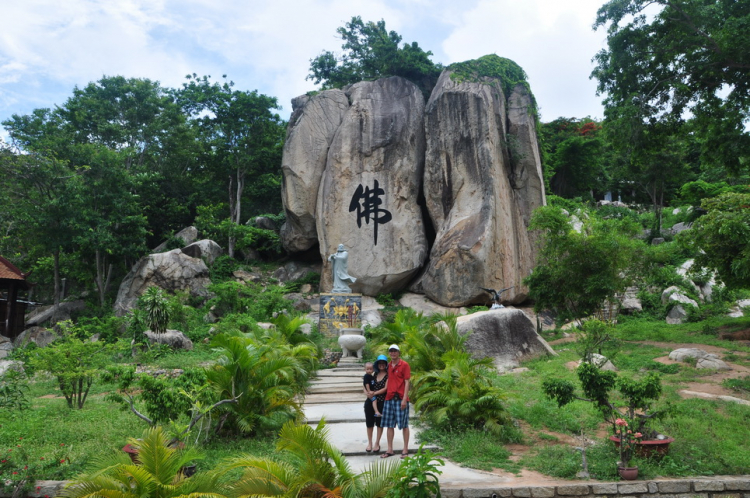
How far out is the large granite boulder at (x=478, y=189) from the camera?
56.7ft

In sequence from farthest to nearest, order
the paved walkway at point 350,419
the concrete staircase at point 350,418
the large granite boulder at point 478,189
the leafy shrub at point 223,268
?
the leafy shrub at point 223,268
the large granite boulder at point 478,189
the concrete staircase at point 350,418
the paved walkway at point 350,419

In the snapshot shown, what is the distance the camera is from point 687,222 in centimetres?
2436

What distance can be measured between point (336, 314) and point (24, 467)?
38.1 feet

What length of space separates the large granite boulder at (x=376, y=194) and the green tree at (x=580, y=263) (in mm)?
5700

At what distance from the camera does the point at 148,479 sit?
12.8 ft

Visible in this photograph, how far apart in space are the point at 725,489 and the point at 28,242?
22426 mm

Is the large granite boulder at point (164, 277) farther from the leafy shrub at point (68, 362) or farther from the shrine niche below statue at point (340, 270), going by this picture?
the leafy shrub at point (68, 362)

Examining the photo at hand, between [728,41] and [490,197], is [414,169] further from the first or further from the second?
[728,41]

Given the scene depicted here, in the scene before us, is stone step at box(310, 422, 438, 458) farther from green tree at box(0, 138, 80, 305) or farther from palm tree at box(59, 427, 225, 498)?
green tree at box(0, 138, 80, 305)

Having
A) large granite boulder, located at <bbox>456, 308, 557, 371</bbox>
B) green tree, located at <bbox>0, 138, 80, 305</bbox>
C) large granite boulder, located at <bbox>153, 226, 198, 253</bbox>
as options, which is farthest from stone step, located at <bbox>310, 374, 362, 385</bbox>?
large granite boulder, located at <bbox>153, 226, 198, 253</bbox>

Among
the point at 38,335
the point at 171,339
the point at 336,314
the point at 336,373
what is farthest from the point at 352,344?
the point at 38,335

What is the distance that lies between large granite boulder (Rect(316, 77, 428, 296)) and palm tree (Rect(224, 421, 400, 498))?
14.6 metres

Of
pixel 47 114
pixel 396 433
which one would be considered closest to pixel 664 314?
pixel 396 433

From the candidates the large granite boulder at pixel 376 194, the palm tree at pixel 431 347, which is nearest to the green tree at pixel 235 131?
the large granite boulder at pixel 376 194
